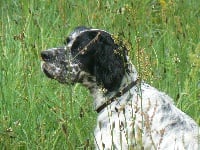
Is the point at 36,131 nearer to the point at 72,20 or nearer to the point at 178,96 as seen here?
the point at 178,96

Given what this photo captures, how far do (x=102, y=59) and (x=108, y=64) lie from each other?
0.07 m

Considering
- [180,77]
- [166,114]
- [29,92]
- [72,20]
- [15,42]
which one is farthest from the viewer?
[72,20]

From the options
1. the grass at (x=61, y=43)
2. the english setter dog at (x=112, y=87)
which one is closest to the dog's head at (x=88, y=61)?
the english setter dog at (x=112, y=87)

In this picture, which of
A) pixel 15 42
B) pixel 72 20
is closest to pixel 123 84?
pixel 15 42

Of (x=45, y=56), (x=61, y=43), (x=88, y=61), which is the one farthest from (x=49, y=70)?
(x=61, y=43)

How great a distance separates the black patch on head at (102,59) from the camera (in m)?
4.79

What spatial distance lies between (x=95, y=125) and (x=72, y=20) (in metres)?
2.34

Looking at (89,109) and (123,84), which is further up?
(123,84)

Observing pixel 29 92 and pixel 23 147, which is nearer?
pixel 23 147

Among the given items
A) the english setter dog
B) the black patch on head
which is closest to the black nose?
the english setter dog

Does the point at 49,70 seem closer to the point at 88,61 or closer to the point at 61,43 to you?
the point at 88,61

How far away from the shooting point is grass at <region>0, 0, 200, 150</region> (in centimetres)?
490

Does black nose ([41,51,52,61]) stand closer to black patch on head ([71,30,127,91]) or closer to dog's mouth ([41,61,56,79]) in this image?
dog's mouth ([41,61,56,79])

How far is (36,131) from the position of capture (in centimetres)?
500
